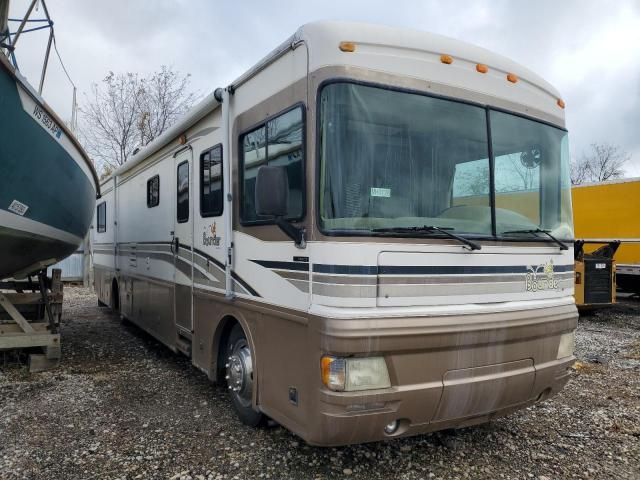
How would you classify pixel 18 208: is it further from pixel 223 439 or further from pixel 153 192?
pixel 223 439

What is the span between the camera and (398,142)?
3.08 meters

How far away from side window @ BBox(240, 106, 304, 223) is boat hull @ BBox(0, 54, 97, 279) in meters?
2.26

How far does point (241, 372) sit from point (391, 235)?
180 centimetres

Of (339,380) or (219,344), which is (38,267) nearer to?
(219,344)

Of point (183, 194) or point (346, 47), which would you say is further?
point (183, 194)

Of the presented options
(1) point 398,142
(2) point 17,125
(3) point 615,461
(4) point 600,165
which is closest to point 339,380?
(1) point 398,142

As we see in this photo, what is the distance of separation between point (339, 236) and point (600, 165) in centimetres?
4153

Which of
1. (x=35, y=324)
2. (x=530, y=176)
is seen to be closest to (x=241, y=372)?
(x=530, y=176)

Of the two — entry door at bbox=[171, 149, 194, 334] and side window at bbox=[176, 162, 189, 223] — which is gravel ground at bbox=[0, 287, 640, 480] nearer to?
entry door at bbox=[171, 149, 194, 334]

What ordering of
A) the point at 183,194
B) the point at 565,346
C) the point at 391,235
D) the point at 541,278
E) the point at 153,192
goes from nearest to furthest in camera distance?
1. the point at 391,235
2. the point at 541,278
3. the point at 565,346
4. the point at 183,194
5. the point at 153,192

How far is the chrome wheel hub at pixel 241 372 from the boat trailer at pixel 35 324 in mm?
2933

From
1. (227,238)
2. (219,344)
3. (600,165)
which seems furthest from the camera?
(600,165)

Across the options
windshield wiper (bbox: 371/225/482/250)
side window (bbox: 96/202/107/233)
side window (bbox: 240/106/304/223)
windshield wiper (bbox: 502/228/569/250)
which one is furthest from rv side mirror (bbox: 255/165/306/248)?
side window (bbox: 96/202/107/233)

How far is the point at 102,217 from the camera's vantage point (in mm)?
10023
